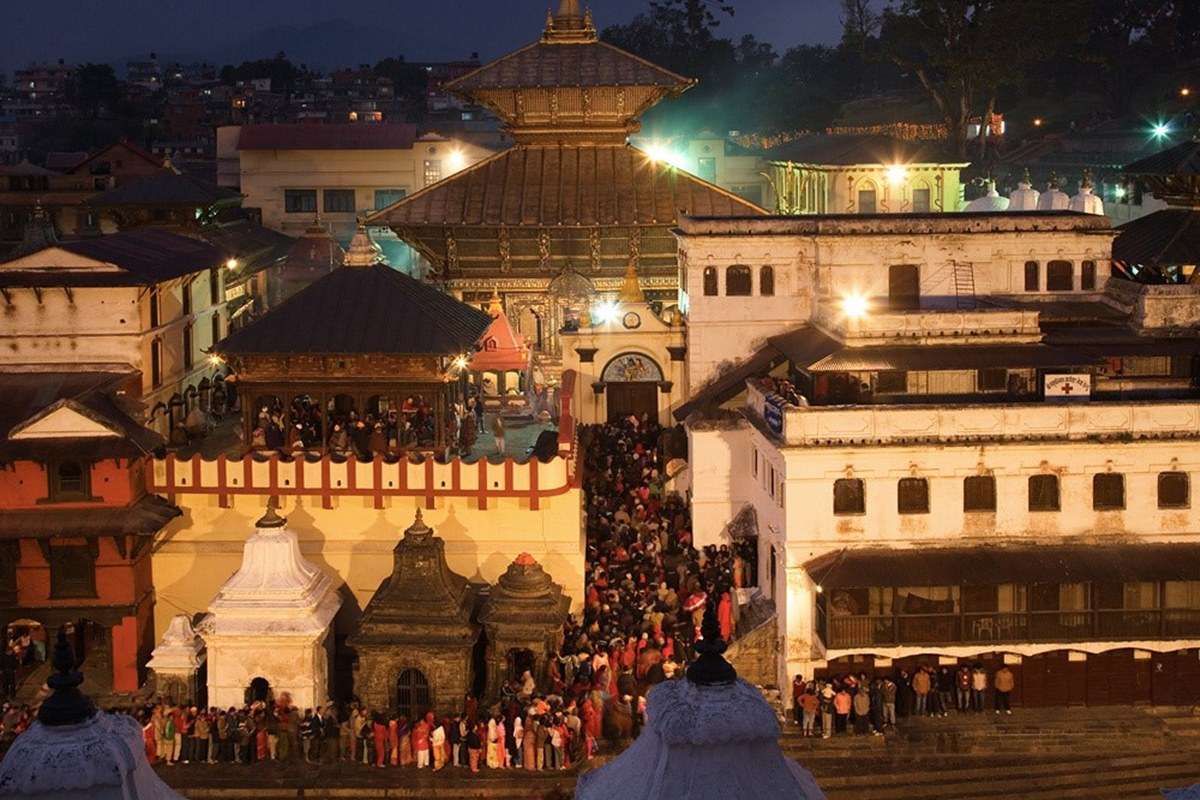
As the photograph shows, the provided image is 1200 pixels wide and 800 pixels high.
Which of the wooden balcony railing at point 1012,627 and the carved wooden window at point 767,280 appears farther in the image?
the carved wooden window at point 767,280

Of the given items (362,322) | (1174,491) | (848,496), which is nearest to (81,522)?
(362,322)

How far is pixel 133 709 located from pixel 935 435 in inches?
590

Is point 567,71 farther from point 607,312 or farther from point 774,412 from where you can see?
point 774,412

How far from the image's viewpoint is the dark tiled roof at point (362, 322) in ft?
124

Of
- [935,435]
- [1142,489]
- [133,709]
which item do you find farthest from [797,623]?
[133,709]

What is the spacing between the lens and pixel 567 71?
186 ft

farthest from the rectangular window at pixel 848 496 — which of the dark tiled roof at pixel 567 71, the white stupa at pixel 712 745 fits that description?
the dark tiled roof at pixel 567 71

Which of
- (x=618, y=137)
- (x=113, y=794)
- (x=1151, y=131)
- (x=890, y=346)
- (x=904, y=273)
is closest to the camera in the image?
(x=113, y=794)

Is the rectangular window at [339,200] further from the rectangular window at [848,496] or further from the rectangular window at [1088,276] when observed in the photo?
the rectangular window at [848,496]

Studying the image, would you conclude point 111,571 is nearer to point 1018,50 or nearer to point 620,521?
point 620,521

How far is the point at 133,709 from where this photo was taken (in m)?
33.3

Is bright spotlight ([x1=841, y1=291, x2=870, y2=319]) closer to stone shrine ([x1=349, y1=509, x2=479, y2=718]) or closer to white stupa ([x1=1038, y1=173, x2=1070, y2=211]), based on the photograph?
stone shrine ([x1=349, y1=509, x2=479, y2=718])

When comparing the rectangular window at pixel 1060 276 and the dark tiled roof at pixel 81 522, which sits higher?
the rectangular window at pixel 1060 276

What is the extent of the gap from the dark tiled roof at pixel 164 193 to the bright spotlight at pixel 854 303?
2339cm
